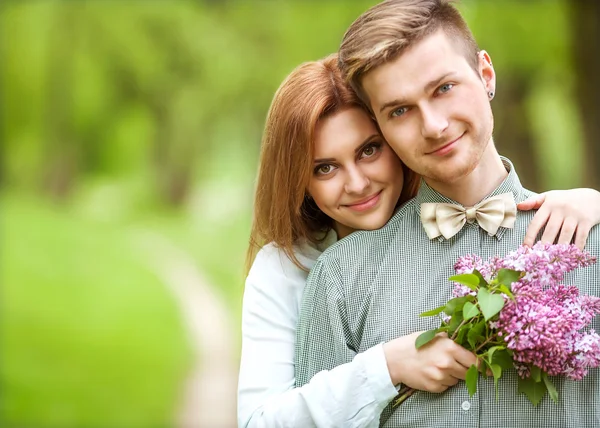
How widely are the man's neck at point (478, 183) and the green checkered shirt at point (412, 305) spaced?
0.11ft

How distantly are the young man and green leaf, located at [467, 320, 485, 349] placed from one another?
56 millimetres

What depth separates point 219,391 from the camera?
8758 mm

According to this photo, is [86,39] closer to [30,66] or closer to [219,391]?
[30,66]

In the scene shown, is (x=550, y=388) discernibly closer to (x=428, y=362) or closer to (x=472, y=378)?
(x=472, y=378)

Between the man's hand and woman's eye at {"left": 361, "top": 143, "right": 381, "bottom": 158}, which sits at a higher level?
woman's eye at {"left": 361, "top": 143, "right": 381, "bottom": 158}

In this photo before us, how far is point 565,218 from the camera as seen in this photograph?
7.43 ft

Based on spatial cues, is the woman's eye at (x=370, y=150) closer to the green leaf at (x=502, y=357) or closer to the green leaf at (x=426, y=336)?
the green leaf at (x=426, y=336)

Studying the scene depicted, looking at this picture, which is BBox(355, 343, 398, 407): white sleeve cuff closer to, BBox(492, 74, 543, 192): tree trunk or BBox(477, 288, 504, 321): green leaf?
BBox(477, 288, 504, 321): green leaf

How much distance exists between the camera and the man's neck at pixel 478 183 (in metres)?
2.43

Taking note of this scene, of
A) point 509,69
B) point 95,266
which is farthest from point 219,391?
point 509,69

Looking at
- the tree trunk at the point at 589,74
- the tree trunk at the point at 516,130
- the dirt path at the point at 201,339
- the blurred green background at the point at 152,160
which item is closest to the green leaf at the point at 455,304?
the tree trunk at the point at 589,74

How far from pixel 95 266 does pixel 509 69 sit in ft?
22.6

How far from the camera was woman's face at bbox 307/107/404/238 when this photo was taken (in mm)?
2607

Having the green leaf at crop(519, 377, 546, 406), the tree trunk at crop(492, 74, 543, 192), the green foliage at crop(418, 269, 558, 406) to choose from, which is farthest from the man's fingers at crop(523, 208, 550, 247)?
the tree trunk at crop(492, 74, 543, 192)
